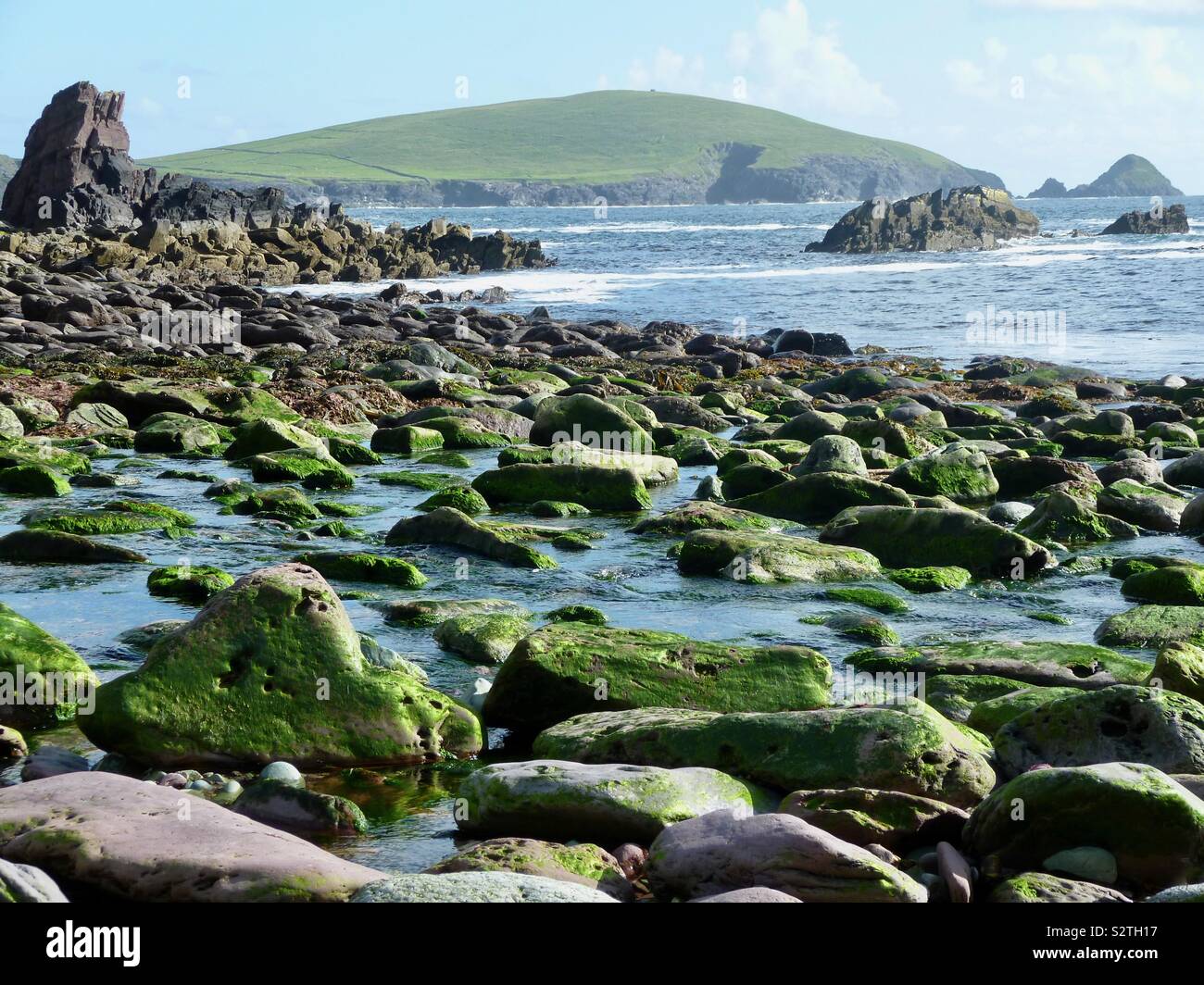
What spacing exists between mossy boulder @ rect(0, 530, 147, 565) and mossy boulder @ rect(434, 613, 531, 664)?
2947 millimetres

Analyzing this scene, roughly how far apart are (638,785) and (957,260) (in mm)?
69523

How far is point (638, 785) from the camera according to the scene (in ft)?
17.2

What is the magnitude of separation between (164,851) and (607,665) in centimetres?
279

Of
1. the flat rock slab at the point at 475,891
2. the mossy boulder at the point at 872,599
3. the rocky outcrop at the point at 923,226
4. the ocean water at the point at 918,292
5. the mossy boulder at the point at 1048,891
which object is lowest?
the mossy boulder at the point at 872,599

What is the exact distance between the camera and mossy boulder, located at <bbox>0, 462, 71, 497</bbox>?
483 inches

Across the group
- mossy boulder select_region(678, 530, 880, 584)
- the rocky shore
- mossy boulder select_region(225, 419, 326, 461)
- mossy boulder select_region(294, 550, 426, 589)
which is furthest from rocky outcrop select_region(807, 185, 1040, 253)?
mossy boulder select_region(294, 550, 426, 589)

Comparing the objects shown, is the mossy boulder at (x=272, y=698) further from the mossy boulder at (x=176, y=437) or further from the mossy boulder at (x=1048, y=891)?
the mossy boulder at (x=176, y=437)

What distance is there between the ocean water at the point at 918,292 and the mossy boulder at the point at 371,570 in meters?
20.4

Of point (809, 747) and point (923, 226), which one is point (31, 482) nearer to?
point (809, 747)

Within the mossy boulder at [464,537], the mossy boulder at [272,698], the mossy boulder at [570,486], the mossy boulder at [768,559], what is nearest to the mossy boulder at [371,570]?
the mossy boulder at [464,537]

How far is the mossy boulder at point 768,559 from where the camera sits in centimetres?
1002

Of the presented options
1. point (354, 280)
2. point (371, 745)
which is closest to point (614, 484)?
point (371, 745)

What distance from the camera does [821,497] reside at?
40.3 feet
